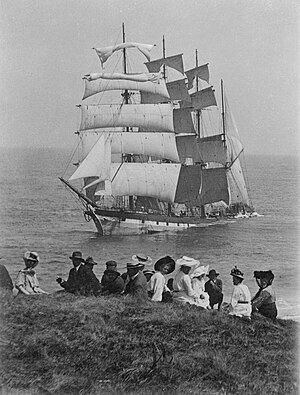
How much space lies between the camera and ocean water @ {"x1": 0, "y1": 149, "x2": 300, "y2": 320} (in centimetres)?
923

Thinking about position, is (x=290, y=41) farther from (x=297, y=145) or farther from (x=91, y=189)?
(x=91, y=189)

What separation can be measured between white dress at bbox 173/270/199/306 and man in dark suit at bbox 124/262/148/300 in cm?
39

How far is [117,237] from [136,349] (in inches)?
146

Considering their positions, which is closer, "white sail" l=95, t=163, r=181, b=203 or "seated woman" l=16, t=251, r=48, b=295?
"seated woman" l=16, t=251, r=48, b=295

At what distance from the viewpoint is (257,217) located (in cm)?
1120

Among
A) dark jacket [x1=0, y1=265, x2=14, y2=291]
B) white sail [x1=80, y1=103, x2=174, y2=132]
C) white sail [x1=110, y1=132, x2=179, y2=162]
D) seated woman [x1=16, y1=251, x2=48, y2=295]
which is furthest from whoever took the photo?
white sail [x1=80, y1=103, x2=174, y2=132]

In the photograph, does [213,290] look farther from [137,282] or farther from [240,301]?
[137,282]

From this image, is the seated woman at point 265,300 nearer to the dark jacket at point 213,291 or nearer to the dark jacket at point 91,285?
the dark jacket at point 213,291

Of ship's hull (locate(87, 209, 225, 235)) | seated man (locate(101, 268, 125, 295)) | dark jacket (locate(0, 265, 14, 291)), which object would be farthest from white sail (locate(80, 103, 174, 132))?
seated man (locate(101, 268, 125, 295))

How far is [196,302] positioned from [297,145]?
3.29 metres

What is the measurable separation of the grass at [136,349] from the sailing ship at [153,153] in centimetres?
283

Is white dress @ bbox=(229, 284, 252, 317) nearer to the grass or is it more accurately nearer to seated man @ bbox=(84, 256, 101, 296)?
the grass

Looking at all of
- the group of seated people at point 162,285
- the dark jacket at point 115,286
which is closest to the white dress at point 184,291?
the group of seated people at point 162,285

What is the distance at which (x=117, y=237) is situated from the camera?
10.7 meters
